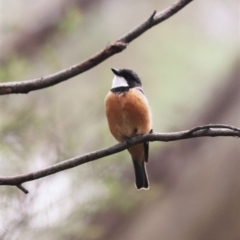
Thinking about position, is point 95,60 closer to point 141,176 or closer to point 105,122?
point 141,176

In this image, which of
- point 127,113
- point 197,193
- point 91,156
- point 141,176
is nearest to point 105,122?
point 141,176

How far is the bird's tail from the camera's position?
6.26 feet

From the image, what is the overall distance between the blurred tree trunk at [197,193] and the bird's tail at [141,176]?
61 centimetres

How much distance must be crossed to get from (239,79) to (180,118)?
0.50m

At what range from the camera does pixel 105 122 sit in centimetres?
235

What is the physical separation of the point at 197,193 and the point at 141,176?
90 cm

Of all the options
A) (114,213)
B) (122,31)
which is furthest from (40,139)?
(122,31)

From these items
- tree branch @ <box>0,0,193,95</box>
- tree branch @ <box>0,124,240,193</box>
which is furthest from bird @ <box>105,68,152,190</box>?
tree branch @ <box>0,0,193,95</box>

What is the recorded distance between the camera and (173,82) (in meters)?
2.99

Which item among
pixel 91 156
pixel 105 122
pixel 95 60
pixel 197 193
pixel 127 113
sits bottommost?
pixel 197 193

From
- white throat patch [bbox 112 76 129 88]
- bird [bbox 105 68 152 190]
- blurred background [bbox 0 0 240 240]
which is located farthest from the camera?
blurred background [bbox 0 0 240 240]

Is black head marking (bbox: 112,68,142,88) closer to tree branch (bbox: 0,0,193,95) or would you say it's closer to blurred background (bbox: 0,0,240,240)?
blurred background (bbox: 0,0,240,240)

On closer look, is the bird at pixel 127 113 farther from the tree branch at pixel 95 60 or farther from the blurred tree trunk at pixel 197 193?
the blurred tree trunk at pixel 197 193

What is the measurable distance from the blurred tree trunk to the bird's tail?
61 cm
